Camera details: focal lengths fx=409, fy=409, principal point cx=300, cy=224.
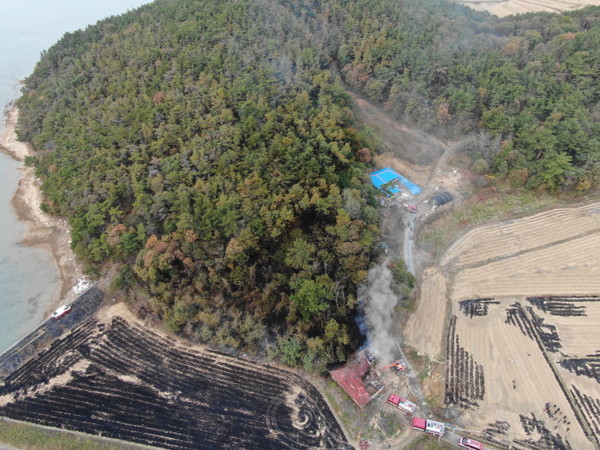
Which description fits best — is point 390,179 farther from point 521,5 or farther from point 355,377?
point 521,5

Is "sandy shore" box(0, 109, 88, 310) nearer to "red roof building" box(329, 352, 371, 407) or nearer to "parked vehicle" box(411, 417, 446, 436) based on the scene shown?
"red roof building" box(329, 352, 371, 407)

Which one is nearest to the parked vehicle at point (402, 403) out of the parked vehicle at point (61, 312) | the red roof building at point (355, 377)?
the red roof building at point (355, 377)

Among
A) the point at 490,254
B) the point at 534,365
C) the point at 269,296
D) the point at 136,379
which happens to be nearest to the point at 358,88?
the point at 490,254

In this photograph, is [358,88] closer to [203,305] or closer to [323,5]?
[323,5]

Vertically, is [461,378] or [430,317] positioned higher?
[430,317]

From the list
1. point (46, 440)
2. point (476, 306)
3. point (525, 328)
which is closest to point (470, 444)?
point (525, 328)
